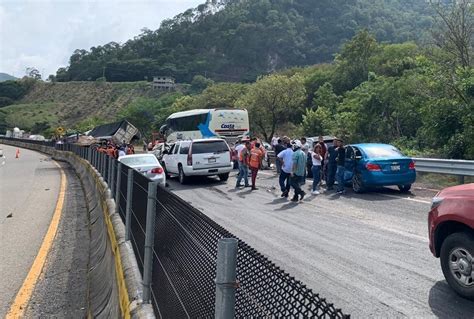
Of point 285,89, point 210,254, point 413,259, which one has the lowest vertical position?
point 413,259

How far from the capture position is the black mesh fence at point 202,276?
196cm

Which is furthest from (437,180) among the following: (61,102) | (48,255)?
(61,102)

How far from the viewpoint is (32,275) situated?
8594 mm

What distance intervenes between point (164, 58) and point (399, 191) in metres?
168

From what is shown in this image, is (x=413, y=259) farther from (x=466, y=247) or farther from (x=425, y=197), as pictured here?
(x=425, y=197)

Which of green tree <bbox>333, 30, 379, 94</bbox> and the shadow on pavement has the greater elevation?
green tree <bbox>333, 30, 379, 94</bbox>

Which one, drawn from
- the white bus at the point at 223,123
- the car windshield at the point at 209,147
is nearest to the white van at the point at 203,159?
the car windshield at the point at 209,147

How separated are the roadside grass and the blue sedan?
5.13 ft

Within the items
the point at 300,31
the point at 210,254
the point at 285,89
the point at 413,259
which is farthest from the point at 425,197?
the point at 300,31

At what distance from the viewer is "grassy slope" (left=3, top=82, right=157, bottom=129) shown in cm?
13600

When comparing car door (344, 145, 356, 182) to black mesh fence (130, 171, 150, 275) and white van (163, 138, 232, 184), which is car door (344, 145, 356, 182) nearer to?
white van (163, 138, 232, 184)

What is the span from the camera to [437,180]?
701 inches

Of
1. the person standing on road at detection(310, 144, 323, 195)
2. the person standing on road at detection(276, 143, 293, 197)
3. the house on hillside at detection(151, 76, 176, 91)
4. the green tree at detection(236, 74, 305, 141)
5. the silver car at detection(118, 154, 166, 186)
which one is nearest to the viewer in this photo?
the person standing on road at detection(276, 143, 293, 197)

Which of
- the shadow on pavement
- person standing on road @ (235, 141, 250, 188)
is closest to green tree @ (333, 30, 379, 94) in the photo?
person standing on road @ (235, 141, 250, 188)
